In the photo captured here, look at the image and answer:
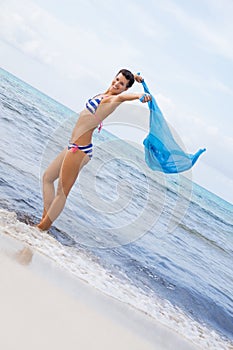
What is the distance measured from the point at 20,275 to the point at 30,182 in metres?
5.50

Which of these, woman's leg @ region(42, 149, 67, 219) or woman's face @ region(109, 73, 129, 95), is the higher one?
woman's face @ region(109, 73, 129, 95)

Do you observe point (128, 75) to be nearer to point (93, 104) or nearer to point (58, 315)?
point (93, 104)

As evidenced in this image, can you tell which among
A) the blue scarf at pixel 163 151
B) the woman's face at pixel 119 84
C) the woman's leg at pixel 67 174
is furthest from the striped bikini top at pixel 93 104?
the blue scarf at pixel 163 151

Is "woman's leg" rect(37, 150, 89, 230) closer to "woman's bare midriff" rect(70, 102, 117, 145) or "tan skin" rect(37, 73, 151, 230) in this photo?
"tan skin" rect(37, 73, 151, 230)

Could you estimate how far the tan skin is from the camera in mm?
5949

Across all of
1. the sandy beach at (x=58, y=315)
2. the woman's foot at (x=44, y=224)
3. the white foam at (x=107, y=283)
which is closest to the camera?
the sandy beach at (x=58, y=315)

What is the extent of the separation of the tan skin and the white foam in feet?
1.43

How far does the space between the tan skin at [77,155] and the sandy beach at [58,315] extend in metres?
1.34

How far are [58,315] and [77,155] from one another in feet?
8.71

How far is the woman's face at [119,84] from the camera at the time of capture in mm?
5949

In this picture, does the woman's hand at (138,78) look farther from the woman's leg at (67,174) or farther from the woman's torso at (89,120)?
the woman's leg at (67,174)

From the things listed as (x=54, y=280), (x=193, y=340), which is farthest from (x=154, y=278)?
(x=54, y=280)

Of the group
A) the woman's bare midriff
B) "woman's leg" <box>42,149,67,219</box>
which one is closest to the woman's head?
the woman's bare midriff

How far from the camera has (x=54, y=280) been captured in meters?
4.68
